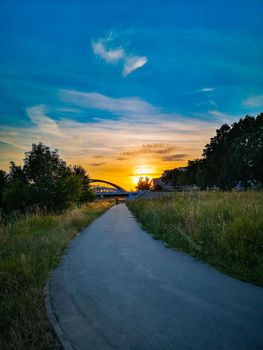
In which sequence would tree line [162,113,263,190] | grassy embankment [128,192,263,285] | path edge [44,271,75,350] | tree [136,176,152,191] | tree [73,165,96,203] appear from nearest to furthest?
path edge [44,271,75,350] → grassy embankment [128,192,263,285] → tree line [162,113,263,190] → tree [73,165,96,203] → tree [136,176,152,191]

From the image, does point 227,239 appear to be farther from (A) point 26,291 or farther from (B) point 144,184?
(B) point 144,184

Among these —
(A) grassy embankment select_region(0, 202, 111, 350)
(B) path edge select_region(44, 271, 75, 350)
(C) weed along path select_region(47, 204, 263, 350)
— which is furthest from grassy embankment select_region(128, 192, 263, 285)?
(A) grassy embankment select_region(0, 202, 111, 350)

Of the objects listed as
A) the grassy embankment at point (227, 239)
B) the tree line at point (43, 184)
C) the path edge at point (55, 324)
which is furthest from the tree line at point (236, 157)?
the path edge at point (55, 324)

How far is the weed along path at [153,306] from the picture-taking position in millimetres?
3217

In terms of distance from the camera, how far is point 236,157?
43.1 metres

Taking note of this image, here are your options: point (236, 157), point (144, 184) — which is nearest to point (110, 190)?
point (144, 184)

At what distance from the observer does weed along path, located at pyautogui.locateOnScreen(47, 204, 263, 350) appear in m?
3.22

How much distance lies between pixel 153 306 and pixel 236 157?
1676 inches

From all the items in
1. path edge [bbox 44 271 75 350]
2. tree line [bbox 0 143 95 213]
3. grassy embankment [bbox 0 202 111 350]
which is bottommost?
path edge [bbox 44 271 75 350]

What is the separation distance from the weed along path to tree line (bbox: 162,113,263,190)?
86.6 ft

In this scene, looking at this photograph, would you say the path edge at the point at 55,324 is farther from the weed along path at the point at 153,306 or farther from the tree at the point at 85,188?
the tree at the point at 85,188

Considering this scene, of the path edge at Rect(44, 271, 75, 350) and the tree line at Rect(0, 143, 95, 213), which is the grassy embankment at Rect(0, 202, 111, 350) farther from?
the tree line at Rect(0, 143, 95, 213)

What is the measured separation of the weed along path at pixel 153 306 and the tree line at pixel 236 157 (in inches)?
1039

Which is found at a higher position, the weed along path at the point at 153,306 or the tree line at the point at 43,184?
the tree line at the point at 43,184
